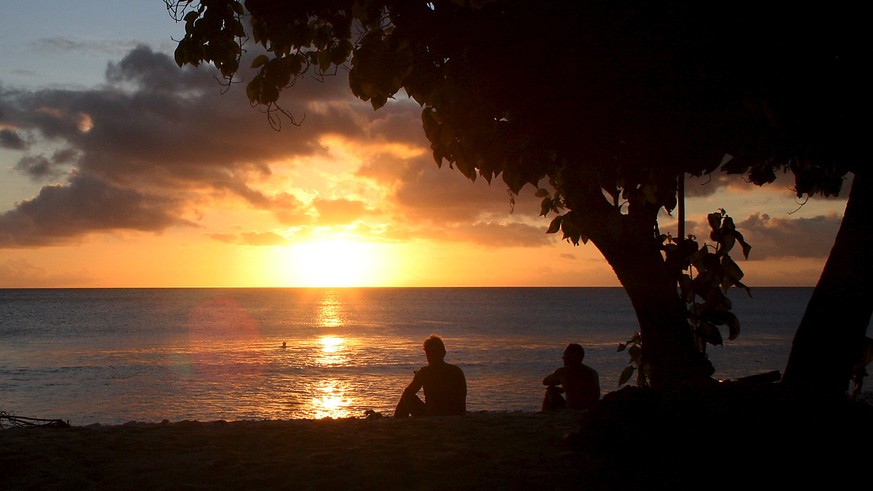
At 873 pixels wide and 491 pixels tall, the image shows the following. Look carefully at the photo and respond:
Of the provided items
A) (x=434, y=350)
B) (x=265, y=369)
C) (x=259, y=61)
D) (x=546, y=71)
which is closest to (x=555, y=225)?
(x=546, y=71)

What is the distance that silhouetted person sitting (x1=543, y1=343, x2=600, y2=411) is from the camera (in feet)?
32.2

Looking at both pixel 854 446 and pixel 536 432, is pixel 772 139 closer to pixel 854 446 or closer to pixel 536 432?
pixel 854 446

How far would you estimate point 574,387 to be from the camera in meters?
9.88

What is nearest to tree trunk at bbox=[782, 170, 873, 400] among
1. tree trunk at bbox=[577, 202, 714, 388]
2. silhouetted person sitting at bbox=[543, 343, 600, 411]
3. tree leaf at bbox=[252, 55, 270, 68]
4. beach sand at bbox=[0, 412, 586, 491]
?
tree trunk at bbox=[577, 202, 714, 388]

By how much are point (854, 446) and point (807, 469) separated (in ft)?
1.02

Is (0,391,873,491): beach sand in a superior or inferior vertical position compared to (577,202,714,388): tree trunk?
inferior

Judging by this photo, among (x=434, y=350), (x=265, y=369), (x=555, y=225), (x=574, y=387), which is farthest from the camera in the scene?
(x=265, y=369)

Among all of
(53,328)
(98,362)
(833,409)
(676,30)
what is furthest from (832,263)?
(53,328)

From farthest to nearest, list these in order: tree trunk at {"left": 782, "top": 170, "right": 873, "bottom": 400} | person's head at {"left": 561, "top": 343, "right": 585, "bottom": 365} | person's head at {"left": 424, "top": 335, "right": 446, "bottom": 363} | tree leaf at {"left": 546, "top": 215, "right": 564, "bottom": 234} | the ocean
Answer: the ocean < person's head at {"left": 561, "top": 343, "right": 585, "bottom": 365} < person's head at {"left": 424, "top": 335, "right": 446, "bottom": 363} < tree leaf at {"left": 546, "top": 215, "right": 564, "bottom": 234} < tree trunk at {"left": 782, "top": 170, "right": 873, "bottom": 400}

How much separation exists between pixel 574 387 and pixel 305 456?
17.3ft

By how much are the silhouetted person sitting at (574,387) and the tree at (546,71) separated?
5365 mm

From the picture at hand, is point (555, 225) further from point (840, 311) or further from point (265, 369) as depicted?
point (265, 369)

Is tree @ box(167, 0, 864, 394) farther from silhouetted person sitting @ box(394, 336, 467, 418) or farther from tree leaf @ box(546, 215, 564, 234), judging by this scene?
silhouetted person sitting @ box(394, 336, 467, 418)

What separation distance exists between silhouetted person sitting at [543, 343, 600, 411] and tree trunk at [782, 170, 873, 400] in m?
5.01
